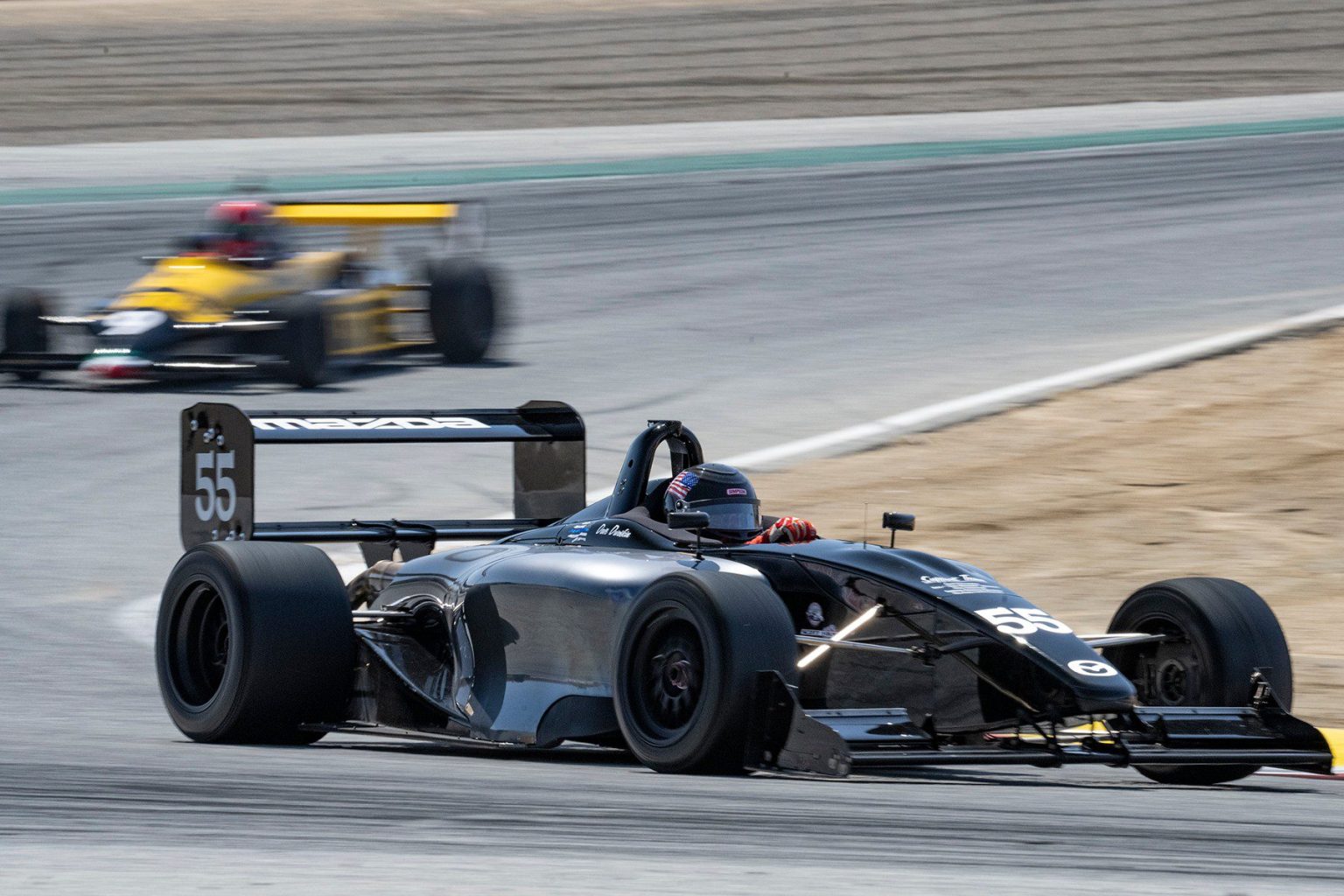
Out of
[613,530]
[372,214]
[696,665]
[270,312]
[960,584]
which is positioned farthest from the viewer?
[372,214]

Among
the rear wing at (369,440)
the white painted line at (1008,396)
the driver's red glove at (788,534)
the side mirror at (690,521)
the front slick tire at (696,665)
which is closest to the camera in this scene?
the front slick tire at (696,665)

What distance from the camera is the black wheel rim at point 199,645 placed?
27.0ft

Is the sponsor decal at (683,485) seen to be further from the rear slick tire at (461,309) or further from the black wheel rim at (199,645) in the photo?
the rear slick tire at (461,309)

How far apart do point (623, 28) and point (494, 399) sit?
26.9 m

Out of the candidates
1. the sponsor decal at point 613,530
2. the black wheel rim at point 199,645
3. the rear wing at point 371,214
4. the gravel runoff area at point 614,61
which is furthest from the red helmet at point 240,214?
the gravel runoff area at point 614,61

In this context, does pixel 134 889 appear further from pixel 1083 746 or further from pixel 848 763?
pixel 1083 746

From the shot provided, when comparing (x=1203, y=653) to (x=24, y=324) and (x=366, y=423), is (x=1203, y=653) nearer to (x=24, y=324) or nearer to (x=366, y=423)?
(x=366, y=423)

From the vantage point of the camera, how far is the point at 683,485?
775cm

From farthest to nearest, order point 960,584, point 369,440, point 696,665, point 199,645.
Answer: point 369,440
point 199,645
point 960,584
point 696,665

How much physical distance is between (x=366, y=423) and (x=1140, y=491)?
246 inches

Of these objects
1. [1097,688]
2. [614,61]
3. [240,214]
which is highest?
[614,61]

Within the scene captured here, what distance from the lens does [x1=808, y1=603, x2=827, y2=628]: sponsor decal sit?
7.25 meters

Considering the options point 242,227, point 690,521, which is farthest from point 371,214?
point 690,521

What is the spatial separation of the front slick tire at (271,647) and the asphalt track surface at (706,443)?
0.18 meters
